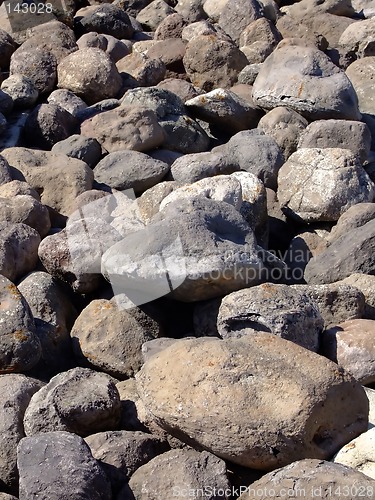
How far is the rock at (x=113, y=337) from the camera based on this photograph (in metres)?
3.53

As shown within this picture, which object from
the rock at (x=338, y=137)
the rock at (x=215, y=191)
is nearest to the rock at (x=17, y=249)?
the rock at (x=215, y=191)

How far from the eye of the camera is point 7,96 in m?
5.69

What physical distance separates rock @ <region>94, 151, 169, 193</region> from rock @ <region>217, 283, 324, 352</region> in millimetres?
1633

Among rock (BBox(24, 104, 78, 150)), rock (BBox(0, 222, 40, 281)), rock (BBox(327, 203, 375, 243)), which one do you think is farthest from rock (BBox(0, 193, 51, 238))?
rock (BBox(327, 203, 375, 243))

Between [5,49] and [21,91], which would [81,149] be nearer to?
[21,91]

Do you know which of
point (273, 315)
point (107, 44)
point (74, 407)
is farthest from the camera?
point (107, 44)

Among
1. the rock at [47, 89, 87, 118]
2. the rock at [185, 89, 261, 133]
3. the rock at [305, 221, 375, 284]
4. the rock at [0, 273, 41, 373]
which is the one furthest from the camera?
the rock at [47, 89, 87, 118]

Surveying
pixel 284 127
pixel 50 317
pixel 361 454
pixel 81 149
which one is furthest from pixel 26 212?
pixel 361 454

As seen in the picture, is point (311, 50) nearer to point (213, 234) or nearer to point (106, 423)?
point (213, 234)

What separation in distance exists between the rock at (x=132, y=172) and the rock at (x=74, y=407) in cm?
192

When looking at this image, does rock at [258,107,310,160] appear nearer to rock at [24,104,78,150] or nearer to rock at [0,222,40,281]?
rock at [24,104,78,150]

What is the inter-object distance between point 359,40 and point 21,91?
10.0 feet

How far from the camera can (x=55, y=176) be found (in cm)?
482

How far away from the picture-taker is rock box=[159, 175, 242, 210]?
408cm
